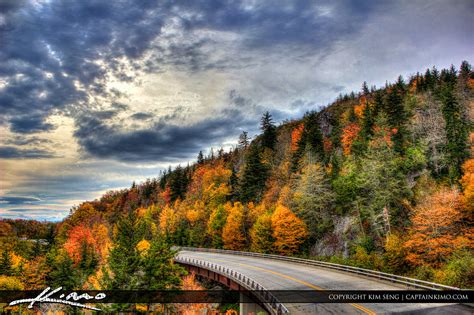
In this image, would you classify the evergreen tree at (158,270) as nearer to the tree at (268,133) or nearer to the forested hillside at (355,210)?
the forested hillside at (355,210)

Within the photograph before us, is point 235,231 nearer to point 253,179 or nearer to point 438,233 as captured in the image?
point 253,179

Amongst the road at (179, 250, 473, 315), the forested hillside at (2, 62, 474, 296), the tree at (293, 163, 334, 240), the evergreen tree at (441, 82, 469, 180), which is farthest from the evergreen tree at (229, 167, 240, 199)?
the evergreen tree at (441, 82, 469, 180)

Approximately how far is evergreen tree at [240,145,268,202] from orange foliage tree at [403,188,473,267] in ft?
132

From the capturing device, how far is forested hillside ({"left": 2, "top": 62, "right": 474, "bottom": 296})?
28281mm

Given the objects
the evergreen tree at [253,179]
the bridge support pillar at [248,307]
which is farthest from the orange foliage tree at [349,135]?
the bridge support pillar at [248,307]

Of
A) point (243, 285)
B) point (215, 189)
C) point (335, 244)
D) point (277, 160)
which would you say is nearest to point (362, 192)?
point (335, 244)

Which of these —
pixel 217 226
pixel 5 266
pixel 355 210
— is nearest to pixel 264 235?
pixel 355 210

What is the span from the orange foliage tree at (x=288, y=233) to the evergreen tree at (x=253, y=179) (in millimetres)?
22308

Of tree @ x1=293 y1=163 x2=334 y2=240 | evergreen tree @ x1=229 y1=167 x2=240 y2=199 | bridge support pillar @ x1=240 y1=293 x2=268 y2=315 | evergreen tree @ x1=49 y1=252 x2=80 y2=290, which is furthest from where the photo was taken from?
evergreen tree @ x1=229 y1=167 x2=240 y2=199

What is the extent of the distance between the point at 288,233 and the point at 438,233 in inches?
790

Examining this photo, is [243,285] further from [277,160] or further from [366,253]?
[277,160]

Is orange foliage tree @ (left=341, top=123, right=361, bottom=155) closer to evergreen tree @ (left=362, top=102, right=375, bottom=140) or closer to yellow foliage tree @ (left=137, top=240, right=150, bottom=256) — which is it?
evergreen tree @ (left=362, top=102, right=375, bottom=140)

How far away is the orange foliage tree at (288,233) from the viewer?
144ft

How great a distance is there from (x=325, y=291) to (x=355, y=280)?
218 inches
